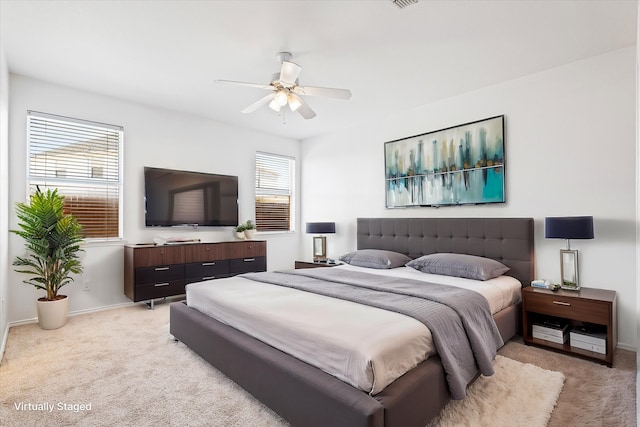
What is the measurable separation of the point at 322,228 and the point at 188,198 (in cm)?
204

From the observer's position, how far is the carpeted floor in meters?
1.91

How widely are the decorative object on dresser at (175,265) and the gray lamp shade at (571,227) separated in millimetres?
3829

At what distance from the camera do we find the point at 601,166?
9.95ft

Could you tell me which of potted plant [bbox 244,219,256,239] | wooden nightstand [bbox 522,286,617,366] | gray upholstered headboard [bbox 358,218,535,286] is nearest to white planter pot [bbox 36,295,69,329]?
potted plant [bbox 244,219,256,239]

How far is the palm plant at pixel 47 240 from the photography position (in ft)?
10.8

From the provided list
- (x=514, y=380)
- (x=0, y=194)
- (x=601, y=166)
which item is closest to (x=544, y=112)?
(x=601, y=166)

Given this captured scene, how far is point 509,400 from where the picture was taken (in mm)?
2055

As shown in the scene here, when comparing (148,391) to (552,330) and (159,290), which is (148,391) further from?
(552,330)

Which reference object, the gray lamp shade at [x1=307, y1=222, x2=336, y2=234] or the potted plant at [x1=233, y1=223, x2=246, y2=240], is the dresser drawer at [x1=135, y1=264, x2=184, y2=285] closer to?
the potted plant at [x1=233, y1=223, x2=246, y2=240]

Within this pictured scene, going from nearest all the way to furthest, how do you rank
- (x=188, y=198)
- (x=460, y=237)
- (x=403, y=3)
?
(x=403, y=3), (x=460, y=237), (x=188, y=198)

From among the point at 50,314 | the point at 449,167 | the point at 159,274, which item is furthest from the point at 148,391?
the point at 449,167

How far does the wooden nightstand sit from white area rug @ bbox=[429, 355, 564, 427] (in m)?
0.51

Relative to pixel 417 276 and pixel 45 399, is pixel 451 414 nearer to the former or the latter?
pixel 417 276

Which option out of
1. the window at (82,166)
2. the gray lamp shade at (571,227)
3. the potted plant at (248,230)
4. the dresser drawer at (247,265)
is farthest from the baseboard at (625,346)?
the window at (82,166)
